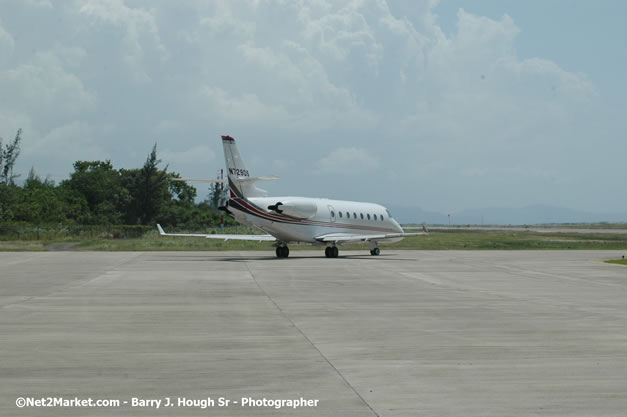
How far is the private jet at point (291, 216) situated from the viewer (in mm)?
38500

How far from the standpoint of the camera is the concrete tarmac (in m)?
7.10

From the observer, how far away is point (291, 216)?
4034 cm

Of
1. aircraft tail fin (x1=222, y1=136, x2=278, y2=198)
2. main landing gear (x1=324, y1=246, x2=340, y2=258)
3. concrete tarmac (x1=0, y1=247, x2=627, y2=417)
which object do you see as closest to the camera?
concrete tarmac (x1=0, y1=247, x2=627, y2=417)

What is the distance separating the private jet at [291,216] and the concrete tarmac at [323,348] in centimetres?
1749

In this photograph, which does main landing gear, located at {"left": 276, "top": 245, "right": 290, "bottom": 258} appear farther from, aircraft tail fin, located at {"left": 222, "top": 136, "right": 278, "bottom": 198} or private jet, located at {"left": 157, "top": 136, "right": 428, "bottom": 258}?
aircraft tail fin, located at {"left": 222, "top": 136, "right": 278, "bottom": 198}

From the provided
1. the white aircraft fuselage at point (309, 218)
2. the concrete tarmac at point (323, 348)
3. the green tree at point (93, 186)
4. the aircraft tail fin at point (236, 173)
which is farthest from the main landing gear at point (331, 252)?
the green tree at point (93, 186)

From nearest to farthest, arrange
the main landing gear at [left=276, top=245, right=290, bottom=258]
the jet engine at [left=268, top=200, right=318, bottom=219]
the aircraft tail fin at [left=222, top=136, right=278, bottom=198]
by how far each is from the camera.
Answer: the aircraft tail fin at [left=222, top=136, right=278, bottom=198] < the jet engine at [left=268, top=200, right=318, bottom=219] < the main landing gear at [left=276, top=245, right=290, bottom=258]

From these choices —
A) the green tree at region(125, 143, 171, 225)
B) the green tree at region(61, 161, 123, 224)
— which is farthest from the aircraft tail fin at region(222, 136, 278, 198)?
the green tree at region(61, 161, 123, 224)

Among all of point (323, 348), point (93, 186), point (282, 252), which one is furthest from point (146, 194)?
point (323, 348)

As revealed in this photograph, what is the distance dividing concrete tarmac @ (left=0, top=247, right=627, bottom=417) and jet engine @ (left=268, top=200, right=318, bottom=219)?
18456 mm

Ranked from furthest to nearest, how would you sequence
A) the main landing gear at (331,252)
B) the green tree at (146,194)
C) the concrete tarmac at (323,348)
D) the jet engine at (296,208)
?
the green tree at (146,194) < the main landing gear at (331,252) < the jet engine at (296,208) < the concrete tarmac at (323,348)

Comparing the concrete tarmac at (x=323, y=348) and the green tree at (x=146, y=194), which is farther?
the green tree at (x=146, y=194)

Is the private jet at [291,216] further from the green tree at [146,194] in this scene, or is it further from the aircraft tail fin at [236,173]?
the green tree at [146,194]

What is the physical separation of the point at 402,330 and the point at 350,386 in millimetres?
4532
